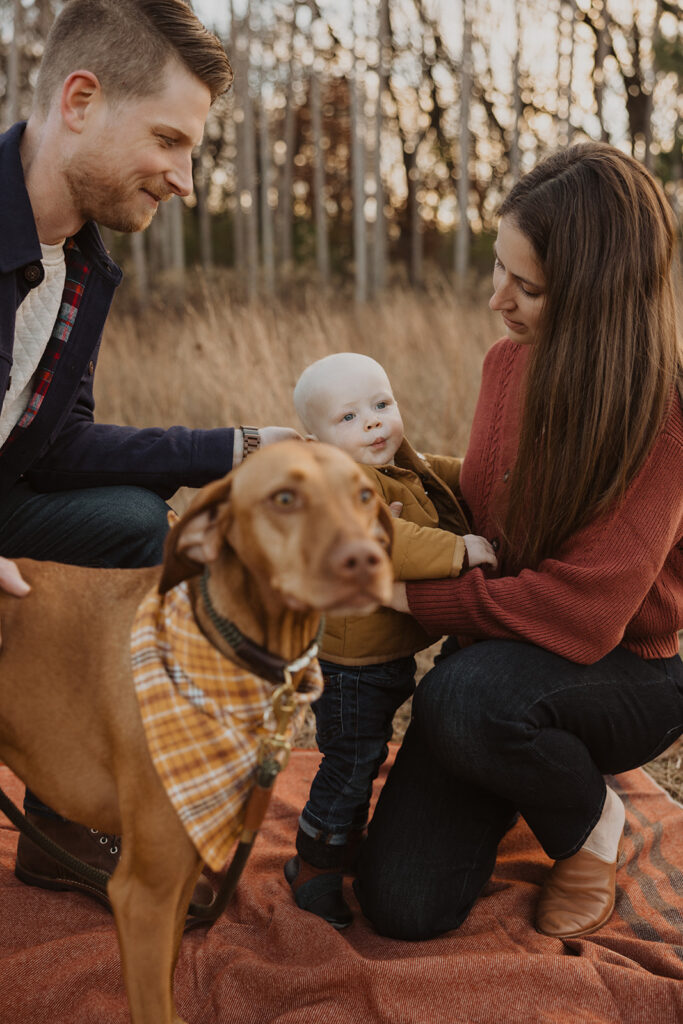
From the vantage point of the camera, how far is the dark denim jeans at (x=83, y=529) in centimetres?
279

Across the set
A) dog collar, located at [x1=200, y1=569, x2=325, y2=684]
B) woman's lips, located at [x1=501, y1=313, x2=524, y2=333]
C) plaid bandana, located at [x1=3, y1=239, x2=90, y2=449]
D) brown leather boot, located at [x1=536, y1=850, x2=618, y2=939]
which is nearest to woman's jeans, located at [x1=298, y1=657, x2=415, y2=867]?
brown leather boot, located at [x1=536, y1=850, x2=618, y2=939]

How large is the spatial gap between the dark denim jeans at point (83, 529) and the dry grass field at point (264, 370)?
2.99 m

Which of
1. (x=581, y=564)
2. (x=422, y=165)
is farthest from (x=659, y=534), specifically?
(x=422, y=165)

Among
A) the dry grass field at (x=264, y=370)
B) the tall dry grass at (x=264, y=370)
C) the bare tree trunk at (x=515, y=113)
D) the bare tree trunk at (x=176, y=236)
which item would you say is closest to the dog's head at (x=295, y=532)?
the dry grass field at (x=264, y=370)

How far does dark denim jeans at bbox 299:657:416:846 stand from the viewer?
2680mm

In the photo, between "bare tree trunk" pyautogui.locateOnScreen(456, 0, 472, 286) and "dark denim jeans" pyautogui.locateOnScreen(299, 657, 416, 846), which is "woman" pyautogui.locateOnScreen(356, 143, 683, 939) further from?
"bare tree trunk" pyautogui.locateOnScreen(456, 0, 472, 286)

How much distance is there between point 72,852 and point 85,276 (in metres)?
Answer: 1.78

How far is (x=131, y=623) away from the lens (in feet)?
6.53

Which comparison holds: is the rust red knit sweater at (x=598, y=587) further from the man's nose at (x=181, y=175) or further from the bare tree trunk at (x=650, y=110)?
the bare tree trunk at (x=650, y=110)

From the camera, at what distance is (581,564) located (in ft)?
8.00

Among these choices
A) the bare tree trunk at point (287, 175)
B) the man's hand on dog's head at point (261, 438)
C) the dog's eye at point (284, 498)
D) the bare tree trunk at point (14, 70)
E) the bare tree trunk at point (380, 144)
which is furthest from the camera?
the bare tree trunk at point (287, 175)

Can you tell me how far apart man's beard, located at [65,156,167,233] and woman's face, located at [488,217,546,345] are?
1.03 meters

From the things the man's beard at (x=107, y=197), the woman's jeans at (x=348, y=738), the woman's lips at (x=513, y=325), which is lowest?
the woman's jeans at (x=348, y=738)

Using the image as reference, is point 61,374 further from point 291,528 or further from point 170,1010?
point 170,1010
